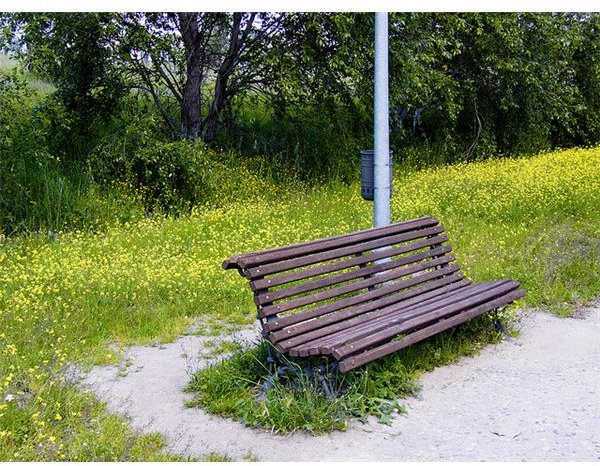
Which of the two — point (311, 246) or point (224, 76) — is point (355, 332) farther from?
point (224, 76)

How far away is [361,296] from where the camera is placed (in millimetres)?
5133

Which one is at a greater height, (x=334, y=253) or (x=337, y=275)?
(x=334, y=253)

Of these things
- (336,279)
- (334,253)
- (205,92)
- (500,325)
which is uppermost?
(205,92)

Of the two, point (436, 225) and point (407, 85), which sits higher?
point (407, 85)

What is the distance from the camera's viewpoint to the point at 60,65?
35.5 feet

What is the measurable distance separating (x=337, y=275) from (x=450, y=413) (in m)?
1.20

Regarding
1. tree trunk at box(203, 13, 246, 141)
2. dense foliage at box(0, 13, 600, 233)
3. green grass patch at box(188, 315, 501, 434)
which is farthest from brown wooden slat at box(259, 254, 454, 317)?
tree trunk at box(203, 13, 246, 141)

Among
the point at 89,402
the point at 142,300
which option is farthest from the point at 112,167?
the point at 89,402

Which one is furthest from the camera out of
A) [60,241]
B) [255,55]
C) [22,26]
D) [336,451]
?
[255,55]

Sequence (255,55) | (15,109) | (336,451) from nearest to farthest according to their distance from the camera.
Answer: (336,451)
(15,109)
(255,55)

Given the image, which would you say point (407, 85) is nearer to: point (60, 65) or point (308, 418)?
point (60, 65)

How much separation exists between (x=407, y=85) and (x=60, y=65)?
17.8 ft

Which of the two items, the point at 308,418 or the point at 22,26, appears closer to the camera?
the point at 308,418

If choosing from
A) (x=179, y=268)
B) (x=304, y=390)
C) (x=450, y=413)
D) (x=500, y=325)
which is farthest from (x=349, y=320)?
(x=179, y=268)
